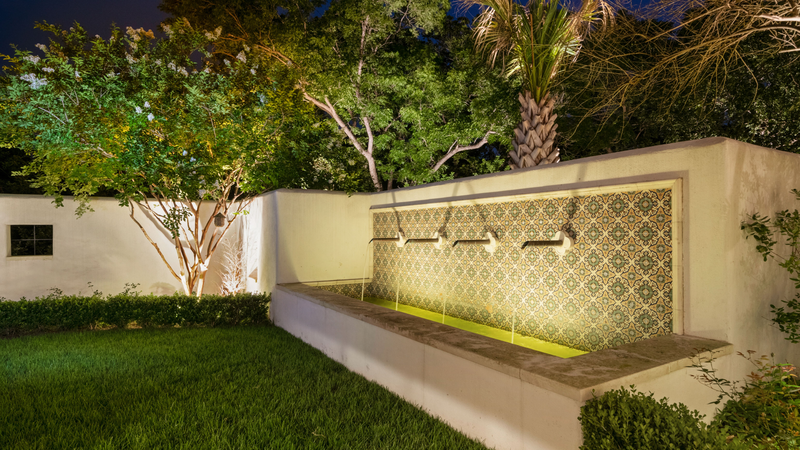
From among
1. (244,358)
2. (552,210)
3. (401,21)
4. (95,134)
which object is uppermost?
(401,21)

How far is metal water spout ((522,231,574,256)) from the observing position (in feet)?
13.7

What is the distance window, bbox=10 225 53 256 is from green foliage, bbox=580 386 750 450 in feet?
33.4

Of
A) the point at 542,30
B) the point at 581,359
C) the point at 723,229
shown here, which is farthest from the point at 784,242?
the point at 542,30

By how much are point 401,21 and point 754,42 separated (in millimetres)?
7489

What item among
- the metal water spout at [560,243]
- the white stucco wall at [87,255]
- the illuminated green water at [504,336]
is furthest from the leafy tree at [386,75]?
the metal water spout at [560,243]

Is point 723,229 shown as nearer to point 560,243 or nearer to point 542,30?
point 560,243

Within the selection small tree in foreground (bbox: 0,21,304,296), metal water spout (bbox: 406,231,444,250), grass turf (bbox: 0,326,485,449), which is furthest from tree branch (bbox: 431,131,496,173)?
grass turf (bbox: 0,326,485,449)

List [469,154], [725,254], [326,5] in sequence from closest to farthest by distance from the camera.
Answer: [725,254] < [326,5] < [469,154]

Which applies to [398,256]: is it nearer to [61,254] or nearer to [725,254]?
[725,254]

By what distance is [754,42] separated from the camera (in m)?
7.50

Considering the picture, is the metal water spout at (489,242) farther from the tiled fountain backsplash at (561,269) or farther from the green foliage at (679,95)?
the green foliage at (679,95)

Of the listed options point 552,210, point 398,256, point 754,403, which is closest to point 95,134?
point 398,256

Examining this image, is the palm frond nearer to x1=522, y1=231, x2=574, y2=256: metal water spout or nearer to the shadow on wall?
x1=522, y1=231, x2=574, y2=256: metal water spout

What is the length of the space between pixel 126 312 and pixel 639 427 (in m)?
7.56
